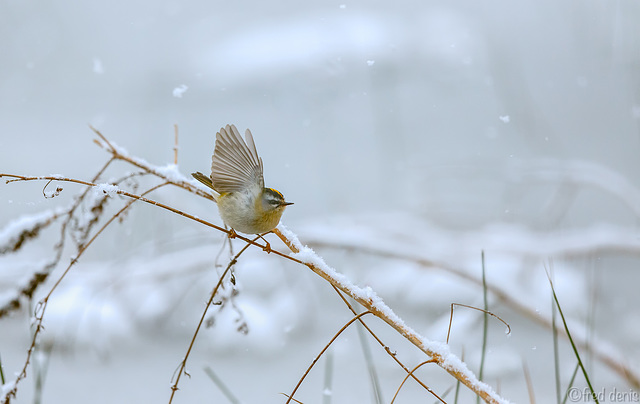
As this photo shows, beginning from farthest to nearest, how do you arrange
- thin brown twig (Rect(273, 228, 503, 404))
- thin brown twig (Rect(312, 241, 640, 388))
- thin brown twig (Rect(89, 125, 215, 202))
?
thin brown twig (Rect(312, 241, 640, 388)) → thin brown twig (Rect(89, 125, 215, 202)) → thin brown twig (Rect(273, 228, 503, 404))

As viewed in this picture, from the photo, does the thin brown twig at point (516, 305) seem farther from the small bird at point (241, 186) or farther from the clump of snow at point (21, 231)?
the clump of snow at point (21, 231)

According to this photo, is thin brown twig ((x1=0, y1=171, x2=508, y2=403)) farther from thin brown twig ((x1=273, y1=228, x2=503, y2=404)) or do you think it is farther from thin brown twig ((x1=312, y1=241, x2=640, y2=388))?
thin brown twig ((x1=312, y1=241, x2=640, y2=388))

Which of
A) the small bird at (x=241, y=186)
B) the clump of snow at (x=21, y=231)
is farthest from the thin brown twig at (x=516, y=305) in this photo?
the clump of snow at (x=21, y=231)

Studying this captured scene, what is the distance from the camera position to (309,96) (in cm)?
162

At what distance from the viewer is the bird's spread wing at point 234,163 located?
370 millimetres

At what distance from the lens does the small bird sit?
0.38 m

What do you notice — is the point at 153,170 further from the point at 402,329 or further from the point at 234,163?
the point at 402,329

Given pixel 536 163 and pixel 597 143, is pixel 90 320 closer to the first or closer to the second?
pixel 536 163

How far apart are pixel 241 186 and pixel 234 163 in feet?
0.10

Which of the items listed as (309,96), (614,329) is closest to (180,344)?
(309,96)

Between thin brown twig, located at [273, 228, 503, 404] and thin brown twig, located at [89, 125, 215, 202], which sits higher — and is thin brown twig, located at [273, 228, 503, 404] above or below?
below

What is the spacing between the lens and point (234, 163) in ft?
1.30

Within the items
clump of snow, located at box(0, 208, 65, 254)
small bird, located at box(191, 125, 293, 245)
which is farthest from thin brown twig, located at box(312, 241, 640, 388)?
clump of snow, located at box(0, 208, 65, 254)

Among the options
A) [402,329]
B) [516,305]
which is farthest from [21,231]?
[516,305]
